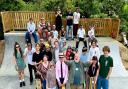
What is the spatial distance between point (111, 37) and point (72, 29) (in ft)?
7.75

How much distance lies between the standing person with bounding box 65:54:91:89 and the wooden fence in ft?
27.4

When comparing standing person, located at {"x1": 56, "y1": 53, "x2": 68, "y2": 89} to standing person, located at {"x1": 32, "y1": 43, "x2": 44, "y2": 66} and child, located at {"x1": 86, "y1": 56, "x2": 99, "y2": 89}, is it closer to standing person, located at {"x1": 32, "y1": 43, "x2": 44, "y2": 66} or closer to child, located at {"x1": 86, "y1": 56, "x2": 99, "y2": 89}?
child, located at {"x1": 86, "y1": 56, "x2": 99, "y2": 89}

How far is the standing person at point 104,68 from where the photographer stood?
1278cm

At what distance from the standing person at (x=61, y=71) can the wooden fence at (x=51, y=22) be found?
8.51 m

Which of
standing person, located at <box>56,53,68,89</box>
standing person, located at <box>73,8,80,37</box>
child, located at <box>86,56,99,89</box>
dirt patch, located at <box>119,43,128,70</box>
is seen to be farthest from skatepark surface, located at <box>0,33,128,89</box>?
standing person, located at <box>56,53,68,89</box>

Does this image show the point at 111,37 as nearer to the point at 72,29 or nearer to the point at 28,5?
the point at 72,29

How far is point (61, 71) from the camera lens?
12.4 meters

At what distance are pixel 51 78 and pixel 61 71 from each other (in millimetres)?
407

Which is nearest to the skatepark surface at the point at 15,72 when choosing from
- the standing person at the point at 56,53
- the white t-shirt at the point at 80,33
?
the white t-shirt at the point at 80,33

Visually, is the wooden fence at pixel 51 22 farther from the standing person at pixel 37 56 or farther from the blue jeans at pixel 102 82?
the blue jeans at pixel 102 82

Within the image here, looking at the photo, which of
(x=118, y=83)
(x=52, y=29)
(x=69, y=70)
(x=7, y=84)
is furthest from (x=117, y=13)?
(x=69, y=70)

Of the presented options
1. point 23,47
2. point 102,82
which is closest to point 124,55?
point 23,47

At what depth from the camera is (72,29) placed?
19.9 meters

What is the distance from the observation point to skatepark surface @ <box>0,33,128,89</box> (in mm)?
15453
